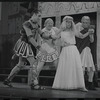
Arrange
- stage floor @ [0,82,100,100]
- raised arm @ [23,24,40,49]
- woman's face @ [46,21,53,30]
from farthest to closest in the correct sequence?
woman's face @ [46,21,53,30]
raised arm @ [23,24,40,49]
stage floor @ [0,82,100,100]

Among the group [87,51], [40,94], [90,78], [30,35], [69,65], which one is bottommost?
[40,94]

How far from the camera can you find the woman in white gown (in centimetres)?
468

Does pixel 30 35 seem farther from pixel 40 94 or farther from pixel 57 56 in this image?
pixel 40 94

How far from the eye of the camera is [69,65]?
4781 millimetres

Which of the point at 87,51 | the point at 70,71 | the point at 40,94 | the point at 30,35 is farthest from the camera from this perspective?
the point at 87,51

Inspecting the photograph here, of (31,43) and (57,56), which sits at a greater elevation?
(31,43)

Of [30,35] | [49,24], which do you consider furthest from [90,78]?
[30,35]

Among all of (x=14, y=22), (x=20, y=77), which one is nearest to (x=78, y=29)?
(x=20, y=77)

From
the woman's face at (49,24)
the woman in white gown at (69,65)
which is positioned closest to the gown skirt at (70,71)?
the woman in white gown at (69,65)

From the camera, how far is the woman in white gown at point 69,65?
468cm

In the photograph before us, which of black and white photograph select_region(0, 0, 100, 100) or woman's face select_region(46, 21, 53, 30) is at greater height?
woman's face select_region(46, 21, 53, 30)

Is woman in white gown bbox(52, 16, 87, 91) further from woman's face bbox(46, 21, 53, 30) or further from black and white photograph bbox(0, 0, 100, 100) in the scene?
woman's face bbox(46, 21, 53, 30)

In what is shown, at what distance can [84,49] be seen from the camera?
518 cm

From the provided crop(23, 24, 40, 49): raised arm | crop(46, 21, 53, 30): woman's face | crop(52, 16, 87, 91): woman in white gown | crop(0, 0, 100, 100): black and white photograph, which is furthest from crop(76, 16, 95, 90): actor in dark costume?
crop(23, 24, 40, 49): raised arm
